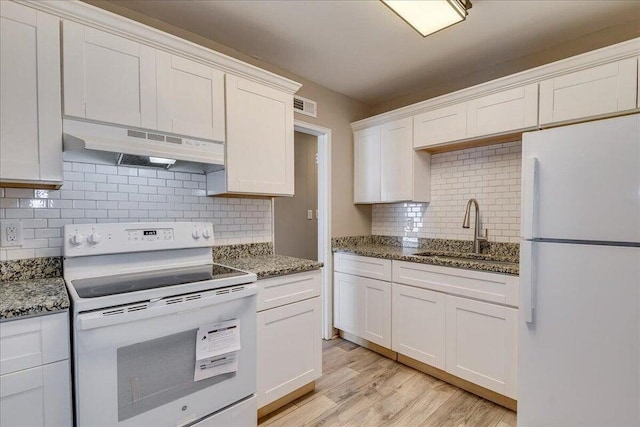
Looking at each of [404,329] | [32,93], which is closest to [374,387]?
[404,329]

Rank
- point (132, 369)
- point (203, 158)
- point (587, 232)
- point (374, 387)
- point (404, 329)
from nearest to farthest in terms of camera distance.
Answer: point (132, 369), point (587, 232), point (203, 158), point (374, 387), point (404, 329)

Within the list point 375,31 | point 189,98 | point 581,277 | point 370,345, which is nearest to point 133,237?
point 189,98

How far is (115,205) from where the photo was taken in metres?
1.80

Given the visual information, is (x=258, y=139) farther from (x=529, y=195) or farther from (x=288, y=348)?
(x=529, y=195)

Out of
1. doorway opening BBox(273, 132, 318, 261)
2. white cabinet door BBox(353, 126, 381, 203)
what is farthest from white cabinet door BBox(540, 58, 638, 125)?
doorway opening BBox(273, 132, 318, 261)

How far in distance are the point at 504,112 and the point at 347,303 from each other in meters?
2.02

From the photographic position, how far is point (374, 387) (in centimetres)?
224

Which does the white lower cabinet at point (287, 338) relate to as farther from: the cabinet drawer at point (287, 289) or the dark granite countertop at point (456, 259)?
the dark granite countertop at point (456, 259)

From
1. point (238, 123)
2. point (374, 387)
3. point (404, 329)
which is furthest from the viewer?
point (404, 329)

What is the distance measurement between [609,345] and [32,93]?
109 inches

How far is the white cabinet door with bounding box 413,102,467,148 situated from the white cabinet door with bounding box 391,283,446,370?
1.22 metres

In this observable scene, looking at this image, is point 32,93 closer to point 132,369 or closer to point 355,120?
point 132,369

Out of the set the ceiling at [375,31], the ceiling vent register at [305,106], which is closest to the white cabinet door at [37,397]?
the ceiling at [375,31]

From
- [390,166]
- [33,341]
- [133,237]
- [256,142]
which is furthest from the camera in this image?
[390,166]
